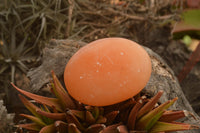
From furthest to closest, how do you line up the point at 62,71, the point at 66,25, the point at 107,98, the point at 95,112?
1. the point at 66,25
2. the point at 62,71
3. the point at 95,112
4. the point at 107,98

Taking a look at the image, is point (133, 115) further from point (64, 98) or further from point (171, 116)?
point (64, 98)

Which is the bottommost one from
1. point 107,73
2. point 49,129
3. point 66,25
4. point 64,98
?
point 49,129

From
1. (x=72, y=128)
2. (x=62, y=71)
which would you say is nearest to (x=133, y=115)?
(x=72, y=128)

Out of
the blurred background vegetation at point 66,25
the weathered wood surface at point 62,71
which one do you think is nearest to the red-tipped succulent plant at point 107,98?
the weathered wood surface at point 62,71

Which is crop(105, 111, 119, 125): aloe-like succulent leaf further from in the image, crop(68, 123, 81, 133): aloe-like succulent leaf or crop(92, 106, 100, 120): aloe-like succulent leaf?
crop(68, 123, 81, 133): aloe-like succulent leaf

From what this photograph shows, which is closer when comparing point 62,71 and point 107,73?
point 107,73

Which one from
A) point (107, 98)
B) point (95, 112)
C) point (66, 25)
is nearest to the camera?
point (107, 98)

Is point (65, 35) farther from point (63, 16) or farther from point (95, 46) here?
point (95, 46)

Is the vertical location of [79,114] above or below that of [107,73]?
below
